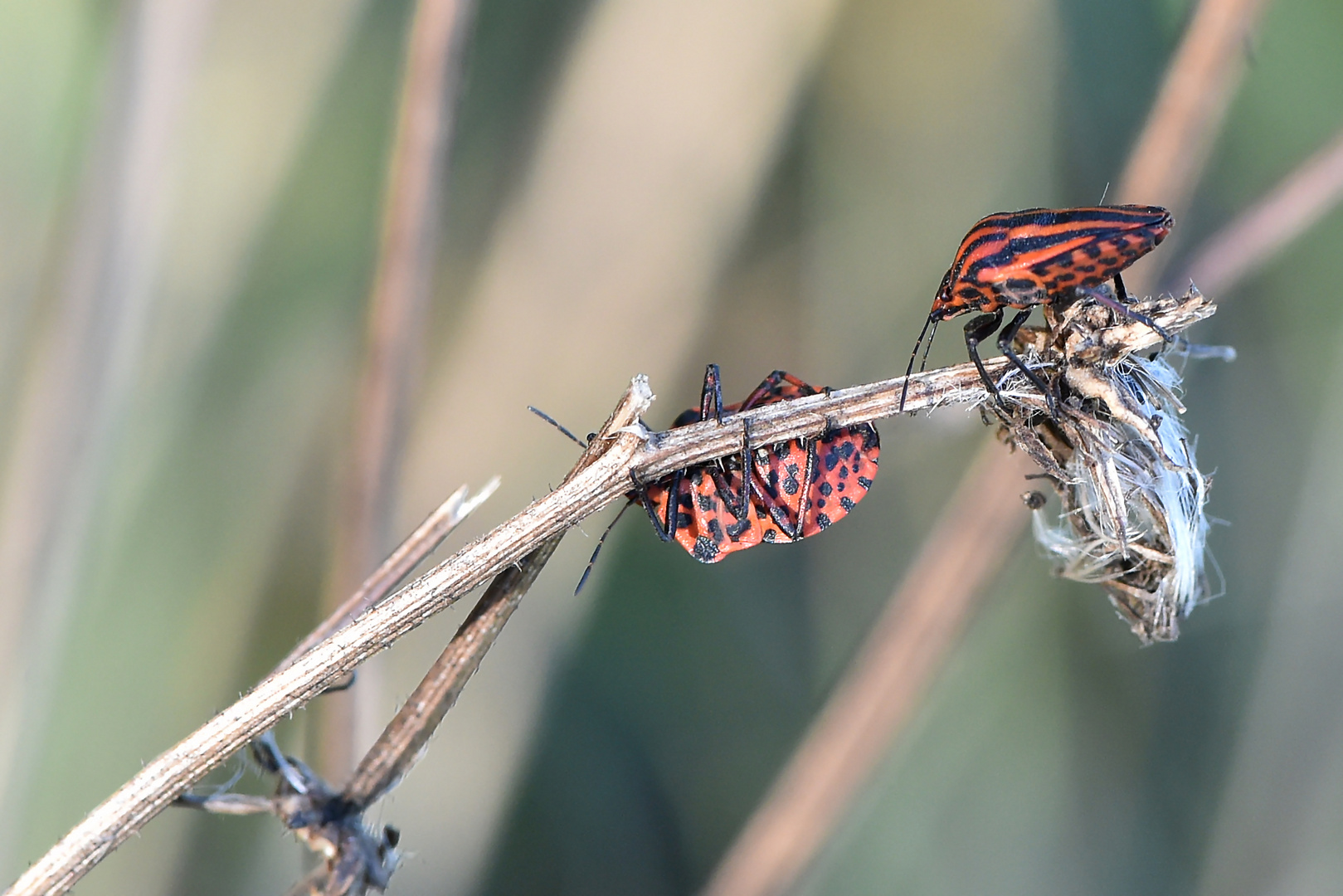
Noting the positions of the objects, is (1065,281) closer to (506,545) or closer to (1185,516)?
(1185,516)

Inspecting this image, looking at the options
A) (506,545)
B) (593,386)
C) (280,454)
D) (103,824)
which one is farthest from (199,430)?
(506,545)

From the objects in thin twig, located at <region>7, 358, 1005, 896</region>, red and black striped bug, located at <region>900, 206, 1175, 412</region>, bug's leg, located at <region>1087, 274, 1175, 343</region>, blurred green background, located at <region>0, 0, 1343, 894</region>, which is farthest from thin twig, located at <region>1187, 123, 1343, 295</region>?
thin twig, located at <region>7, 358, 1005, 896</region>

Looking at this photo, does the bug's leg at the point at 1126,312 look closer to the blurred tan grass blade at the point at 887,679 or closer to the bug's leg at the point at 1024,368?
the bug's leg at the point at 1024,368

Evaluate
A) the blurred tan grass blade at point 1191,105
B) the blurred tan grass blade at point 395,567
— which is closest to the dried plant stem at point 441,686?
the blurred tan grass blade at point 395,567

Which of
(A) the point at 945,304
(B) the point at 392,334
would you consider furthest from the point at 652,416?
(A) the point at 945,304

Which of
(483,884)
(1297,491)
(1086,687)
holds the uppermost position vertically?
Result: (1297,491)

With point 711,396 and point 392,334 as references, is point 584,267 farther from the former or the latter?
point 711,396

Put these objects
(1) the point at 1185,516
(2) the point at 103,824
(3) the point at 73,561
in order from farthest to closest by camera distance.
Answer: (3) the point at 73,561 → (1) the point at 1185,516 → (2) the point at 103,824
